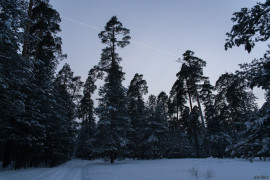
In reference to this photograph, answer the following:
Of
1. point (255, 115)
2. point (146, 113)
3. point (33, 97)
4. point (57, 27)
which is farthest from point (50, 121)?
point (255, 115)

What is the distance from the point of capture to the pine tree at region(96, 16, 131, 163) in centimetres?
1759

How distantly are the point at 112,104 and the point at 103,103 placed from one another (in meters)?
1.18

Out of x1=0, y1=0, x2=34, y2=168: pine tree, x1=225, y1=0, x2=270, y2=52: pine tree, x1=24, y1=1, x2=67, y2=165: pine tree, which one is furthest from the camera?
x1=24, y1=1, x2=67, y2=165: pine tree

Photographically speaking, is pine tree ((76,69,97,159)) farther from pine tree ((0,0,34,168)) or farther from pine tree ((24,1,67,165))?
pine tree ((0,0,34,168))

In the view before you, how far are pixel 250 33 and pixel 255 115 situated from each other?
2.09 metres

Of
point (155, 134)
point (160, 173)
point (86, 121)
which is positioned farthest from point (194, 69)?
point (86, 121)

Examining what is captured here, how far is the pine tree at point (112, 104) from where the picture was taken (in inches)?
693

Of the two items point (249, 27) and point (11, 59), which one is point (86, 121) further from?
point (249, 27)

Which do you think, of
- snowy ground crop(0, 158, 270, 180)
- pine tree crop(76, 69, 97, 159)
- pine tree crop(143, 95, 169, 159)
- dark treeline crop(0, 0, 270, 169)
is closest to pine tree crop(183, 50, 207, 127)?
dark treeline crop(0, 0, 270, 169)

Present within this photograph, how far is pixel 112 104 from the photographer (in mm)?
18578

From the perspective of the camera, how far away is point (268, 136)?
3.29 meters

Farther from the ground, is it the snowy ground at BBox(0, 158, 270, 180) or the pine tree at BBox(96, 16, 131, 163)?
the pine tree at BBox(96, 16, 131, 163)

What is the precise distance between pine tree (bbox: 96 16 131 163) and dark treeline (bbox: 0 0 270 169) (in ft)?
0.38

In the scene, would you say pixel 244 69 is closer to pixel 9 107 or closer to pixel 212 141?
pixel 9 107
